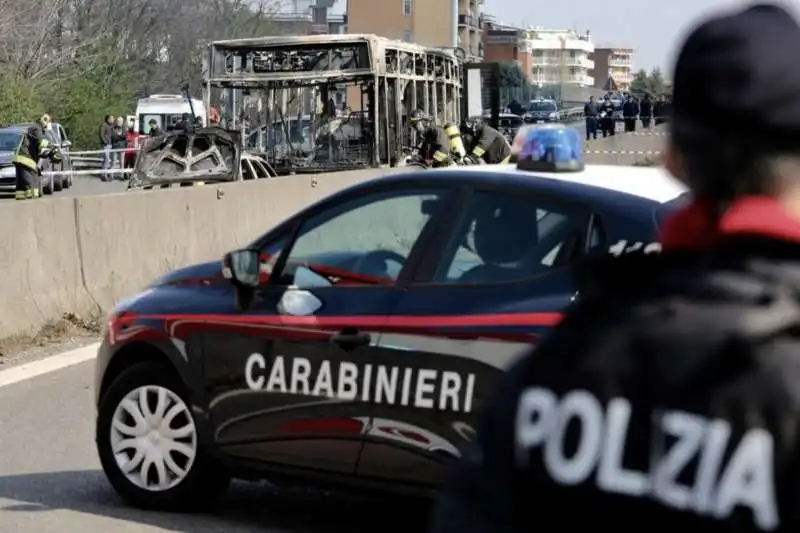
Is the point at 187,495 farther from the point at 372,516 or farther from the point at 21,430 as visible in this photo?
the point at 21,430

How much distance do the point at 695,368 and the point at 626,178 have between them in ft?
14.7

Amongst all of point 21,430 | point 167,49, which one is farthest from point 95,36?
point 21,430

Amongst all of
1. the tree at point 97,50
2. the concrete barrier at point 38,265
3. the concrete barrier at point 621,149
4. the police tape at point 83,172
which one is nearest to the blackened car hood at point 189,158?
the concrete barrier at point 38,265

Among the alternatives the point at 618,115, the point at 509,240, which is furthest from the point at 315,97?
the point at 618,115

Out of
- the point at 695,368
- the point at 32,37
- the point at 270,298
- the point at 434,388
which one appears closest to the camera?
the point at 695,368

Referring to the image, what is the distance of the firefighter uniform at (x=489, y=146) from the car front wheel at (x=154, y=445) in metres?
12.4

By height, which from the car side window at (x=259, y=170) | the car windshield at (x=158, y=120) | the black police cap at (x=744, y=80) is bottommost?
the car windshield at (x=158, y=120)

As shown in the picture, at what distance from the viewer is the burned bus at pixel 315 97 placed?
23.9 meters

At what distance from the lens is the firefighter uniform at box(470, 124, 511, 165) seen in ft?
62.4

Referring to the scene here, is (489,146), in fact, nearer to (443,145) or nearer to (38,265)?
(443,145)

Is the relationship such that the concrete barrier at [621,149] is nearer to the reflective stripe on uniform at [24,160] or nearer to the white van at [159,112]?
the white van at [159,112]

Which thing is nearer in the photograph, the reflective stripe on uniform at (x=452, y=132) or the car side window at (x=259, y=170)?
the reflective stripe on uniform at (x=452, y=132)

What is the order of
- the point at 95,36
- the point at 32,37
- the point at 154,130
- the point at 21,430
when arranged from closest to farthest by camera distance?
the point at 21,430 → the point at 154,130 → the point at 32,37 → the point at 95,36

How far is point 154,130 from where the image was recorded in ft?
138
